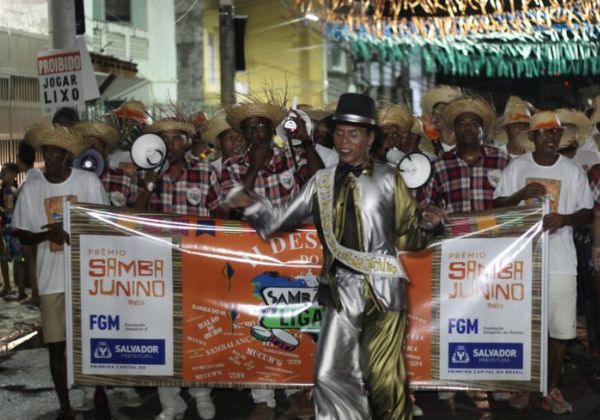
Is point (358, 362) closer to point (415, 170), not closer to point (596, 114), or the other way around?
point (415, 170)

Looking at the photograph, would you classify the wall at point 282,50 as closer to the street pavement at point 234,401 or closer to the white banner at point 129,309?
the street pavement at point 234,401

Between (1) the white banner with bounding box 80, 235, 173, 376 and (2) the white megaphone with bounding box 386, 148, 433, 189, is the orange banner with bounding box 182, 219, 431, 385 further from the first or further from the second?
(2) the white megaphone with bounding box 386, 148, 433, 189

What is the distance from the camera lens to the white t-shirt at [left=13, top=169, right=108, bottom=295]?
721 centimetres

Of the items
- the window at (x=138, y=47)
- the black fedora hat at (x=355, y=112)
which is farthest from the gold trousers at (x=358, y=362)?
the window at (x=138, y=47)

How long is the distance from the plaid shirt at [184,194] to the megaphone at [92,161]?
38.0 inches

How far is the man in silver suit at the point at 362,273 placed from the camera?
5.62 meters

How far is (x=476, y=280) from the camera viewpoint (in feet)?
23.5

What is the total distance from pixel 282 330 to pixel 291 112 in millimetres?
1664

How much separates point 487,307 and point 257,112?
7.26ft

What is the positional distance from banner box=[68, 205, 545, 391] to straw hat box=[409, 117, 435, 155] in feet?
6.99

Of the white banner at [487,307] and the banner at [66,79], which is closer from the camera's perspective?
the white banner at [487,307]

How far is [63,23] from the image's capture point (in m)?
11.5

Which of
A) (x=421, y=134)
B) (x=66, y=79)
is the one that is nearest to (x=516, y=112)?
(x=421, y=134)

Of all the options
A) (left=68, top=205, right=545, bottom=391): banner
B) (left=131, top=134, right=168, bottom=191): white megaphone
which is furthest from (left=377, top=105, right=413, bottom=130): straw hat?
(left=131, top=134, right=168, bottom=191): white megaphone
